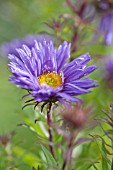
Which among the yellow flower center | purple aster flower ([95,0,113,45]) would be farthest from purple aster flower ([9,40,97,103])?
purple aster flower ([95,0,113,45])

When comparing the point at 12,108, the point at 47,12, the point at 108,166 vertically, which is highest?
the point at 47,12

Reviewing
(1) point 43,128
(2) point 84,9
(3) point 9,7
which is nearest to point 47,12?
(3) point 9,7

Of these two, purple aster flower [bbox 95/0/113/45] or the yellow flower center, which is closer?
the yellow flower center

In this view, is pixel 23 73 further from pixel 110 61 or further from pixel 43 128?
pixel 110 61

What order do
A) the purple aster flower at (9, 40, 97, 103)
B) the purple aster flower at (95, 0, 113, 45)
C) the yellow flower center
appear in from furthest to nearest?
1. the purple aster flower at (95, 0, 113, 45)
2. the yellow flower center
3. the purple aster flower at (9, 40, 97, 103)

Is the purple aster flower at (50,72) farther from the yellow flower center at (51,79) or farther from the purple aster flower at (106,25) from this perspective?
the purple aster flower at (106,25)

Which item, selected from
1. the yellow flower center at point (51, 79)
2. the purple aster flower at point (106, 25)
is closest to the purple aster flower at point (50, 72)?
the yellow flower center at point (51, 79)

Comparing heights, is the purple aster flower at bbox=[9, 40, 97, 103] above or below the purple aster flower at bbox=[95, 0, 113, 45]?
below

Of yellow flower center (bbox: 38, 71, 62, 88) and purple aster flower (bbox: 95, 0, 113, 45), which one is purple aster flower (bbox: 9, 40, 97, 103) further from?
purple aster flower (bbox: 95, 0, 113, 45)

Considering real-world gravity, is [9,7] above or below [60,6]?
above
